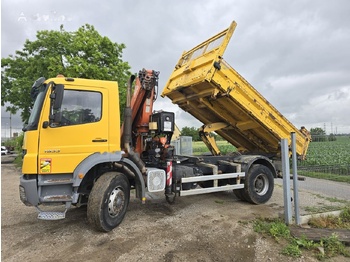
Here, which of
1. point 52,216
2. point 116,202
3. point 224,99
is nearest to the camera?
point 52,216

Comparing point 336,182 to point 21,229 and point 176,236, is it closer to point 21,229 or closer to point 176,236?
point 176,236

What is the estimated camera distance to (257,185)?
22.0 feet

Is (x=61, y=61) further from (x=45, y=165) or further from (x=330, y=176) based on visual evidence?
(x=330, y=176)

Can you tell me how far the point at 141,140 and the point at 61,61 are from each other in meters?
10.5

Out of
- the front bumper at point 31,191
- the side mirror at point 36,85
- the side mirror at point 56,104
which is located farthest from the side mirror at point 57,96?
the front bumper at point 31,191

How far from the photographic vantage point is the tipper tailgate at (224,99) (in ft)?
18.1

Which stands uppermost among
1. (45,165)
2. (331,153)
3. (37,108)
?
(37,108)

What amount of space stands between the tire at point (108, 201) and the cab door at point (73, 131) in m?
0.55

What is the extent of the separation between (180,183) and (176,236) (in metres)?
1.33

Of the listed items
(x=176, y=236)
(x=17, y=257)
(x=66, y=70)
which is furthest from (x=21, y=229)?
(x=66, y=70)

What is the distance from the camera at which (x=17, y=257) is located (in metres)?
3.77

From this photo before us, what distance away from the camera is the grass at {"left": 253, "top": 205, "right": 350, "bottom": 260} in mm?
3848

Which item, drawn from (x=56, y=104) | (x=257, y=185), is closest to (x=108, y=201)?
(x=56, y=104)

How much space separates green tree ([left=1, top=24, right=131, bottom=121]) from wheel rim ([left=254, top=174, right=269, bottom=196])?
9248mm
